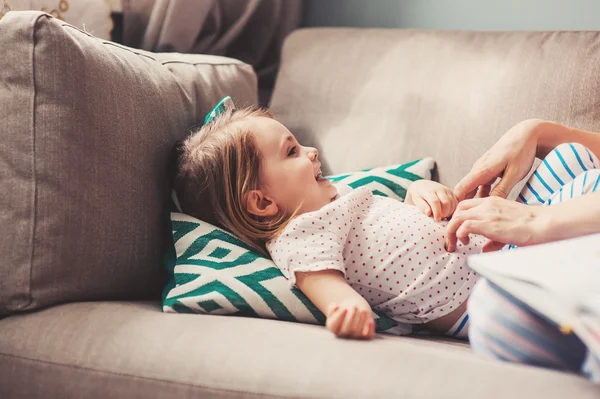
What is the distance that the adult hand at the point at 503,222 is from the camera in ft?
3.19

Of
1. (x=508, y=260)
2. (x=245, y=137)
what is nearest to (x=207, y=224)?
(x=245, y=137)

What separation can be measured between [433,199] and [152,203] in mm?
510

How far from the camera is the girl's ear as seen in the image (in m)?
1.21

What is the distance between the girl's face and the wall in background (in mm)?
883

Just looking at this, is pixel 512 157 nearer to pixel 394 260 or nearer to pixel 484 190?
pixel 484 190

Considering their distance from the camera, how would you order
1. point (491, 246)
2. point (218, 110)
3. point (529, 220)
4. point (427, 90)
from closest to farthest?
1. point (529, 220)
2. point (491, 246)
3. point (218, 110)
4. point (427, 90)

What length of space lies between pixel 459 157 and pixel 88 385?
90cm

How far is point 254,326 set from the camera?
3.18ft

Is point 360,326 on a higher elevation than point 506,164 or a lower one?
lower

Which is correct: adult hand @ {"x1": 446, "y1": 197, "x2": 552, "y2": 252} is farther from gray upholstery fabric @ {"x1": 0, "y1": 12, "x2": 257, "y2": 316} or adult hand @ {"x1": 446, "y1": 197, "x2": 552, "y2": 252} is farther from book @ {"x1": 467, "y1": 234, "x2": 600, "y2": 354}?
gray upholstery fabric @ {"x1": 0, "y1": 12, "x2": 257, "y2": 316}

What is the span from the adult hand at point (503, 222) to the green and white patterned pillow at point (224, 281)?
8.9 inches

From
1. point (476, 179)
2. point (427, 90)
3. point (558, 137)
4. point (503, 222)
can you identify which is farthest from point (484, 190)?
point (427, 90)

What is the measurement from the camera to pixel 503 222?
3.26 feet

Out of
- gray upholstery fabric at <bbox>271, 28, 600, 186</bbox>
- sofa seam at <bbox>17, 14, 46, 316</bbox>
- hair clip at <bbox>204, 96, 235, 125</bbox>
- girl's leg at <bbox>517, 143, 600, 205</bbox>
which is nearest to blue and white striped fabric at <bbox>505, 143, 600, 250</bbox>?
girl's leg at <bbox>517, 143, 600, 205</bbox>
